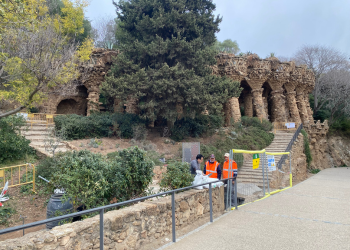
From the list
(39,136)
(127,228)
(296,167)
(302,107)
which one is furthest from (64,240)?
(302,107)

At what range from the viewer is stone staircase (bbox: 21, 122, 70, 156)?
1159 centimetres

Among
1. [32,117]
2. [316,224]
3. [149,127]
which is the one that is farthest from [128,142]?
[316,224]

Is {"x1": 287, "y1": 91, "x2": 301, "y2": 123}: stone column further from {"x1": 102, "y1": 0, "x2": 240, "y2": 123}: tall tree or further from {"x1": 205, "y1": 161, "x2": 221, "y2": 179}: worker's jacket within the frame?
{"x1": 205, "y1": 161, "x2": 221, "y2": 179}: worker's jacket

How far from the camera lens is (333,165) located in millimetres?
26266

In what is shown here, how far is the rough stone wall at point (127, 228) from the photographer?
9.79 ft

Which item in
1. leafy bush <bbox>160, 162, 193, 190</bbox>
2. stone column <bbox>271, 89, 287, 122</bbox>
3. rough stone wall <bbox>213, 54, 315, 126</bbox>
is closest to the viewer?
leafy bush <bbox>160, 162, 193, 190</bbox>

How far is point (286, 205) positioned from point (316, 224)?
1.61 meters

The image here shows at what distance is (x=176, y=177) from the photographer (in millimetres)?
5516

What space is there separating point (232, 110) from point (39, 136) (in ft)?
51.1

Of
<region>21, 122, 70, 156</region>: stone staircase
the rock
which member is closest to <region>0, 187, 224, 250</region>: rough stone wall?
the rock

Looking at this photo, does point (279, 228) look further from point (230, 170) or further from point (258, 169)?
point (258, 169)

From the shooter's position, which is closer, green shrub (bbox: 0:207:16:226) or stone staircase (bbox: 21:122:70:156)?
green shrub (bbox: 0:207:16:226)

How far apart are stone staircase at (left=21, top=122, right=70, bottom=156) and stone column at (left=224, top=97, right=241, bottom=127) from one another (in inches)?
557

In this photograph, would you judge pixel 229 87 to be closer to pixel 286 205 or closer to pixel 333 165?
pixel 286 205
